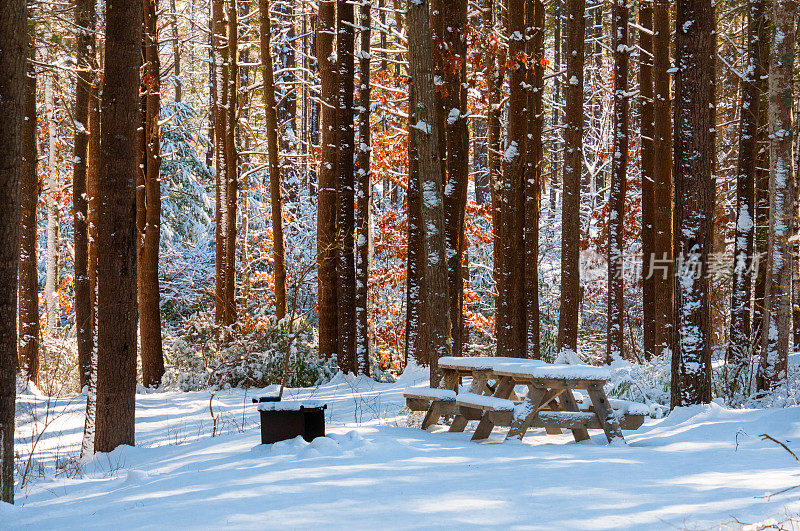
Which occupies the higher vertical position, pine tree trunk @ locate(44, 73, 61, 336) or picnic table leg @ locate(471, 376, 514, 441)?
pine tree trunk @ locate(44, 73, 61, 336)

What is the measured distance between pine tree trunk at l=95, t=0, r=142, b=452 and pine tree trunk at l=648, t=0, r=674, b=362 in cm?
1032

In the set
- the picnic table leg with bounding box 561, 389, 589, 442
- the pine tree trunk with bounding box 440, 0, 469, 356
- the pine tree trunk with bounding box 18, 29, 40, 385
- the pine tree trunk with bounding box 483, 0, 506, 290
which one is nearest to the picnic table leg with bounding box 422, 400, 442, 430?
the picnic table leg with bounding box 561, 389, 589, 442

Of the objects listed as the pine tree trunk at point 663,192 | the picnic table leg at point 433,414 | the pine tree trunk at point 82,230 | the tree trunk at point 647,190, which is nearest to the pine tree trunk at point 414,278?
the pine tree trunk at point 663,192

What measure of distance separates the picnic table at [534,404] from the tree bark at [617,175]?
1031cm

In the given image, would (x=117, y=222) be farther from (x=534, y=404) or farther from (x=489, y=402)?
(x=534, y=404)

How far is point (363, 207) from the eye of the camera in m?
15.4

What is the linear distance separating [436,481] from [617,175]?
1483 cm

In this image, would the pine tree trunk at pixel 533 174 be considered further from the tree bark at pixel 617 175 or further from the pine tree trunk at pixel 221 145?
the pine tree trunk at pixel 221 145

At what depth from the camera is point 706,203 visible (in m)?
9.12

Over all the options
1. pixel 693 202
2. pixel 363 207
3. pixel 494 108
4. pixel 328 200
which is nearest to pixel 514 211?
pixel 494 108

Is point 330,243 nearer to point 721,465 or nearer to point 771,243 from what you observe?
point 771,243

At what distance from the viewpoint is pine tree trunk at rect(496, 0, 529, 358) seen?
1459cm

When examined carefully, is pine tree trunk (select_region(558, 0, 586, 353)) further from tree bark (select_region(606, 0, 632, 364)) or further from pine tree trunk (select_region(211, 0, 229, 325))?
pine tree trunk (select_region(211, 0, 229, 325))

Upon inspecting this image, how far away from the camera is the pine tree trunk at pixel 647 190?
17062 mm
